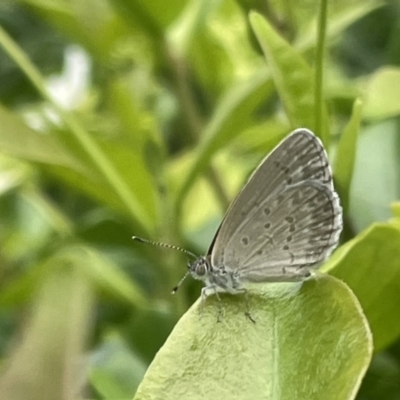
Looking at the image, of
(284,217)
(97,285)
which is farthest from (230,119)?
(97,285)

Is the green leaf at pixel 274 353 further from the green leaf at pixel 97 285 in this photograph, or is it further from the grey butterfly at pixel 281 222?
the green leaf at pixel 97 285

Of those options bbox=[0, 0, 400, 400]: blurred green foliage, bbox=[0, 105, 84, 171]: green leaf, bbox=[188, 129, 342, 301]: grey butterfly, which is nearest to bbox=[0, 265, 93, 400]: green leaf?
bbox=[0, 0, 400, 400]: blurred green foliage

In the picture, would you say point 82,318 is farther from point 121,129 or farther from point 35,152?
point 121,129

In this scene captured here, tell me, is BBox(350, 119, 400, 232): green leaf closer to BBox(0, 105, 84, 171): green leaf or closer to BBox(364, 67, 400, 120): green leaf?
BBox(364, 67, 400, 120): green leaf

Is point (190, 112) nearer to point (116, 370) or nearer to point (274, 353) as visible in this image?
point (116, 370)

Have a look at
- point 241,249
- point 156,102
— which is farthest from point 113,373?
point 156,102
